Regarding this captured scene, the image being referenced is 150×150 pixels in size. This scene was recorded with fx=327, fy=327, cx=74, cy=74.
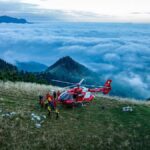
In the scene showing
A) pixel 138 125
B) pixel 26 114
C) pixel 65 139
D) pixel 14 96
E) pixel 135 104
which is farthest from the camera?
pixel 135 104

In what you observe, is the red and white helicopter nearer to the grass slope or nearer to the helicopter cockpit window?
the helicopter cockpit window

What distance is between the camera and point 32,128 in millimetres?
31938

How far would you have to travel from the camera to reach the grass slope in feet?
99.8

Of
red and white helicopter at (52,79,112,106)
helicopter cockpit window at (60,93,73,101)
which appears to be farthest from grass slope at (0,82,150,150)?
helicopter cockpit window at (60,93,73,101)

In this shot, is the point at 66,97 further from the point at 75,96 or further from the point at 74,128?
the point at 74,128

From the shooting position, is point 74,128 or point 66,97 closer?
point 74,128

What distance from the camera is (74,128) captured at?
110ft

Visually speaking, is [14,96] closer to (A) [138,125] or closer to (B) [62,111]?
(B) [62,111]

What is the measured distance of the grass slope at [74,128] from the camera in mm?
30422

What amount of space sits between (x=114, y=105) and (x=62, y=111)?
8123mm

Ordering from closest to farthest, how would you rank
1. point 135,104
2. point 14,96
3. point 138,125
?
1. point 138,125
2. point 14,96
3. point 135,104

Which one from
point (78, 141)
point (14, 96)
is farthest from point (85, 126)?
point (14, 96)

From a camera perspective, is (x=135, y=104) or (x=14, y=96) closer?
(x=14, y=96)

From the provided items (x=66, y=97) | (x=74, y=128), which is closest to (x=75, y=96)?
(x=66, y=97)
